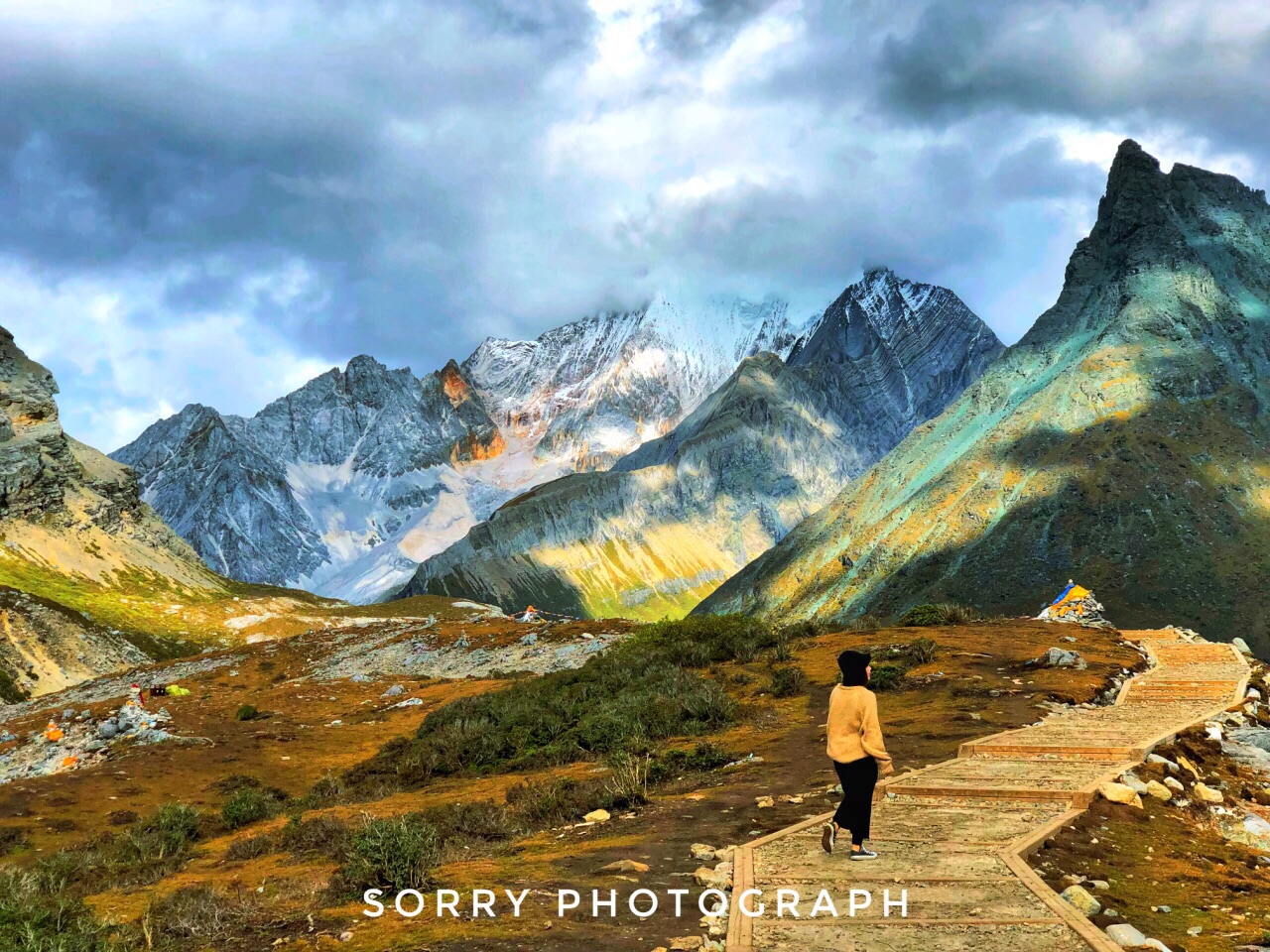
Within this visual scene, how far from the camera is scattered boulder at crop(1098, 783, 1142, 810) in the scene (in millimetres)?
10969

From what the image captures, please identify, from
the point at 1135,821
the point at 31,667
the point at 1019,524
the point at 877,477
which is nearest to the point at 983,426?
the point at 877,477

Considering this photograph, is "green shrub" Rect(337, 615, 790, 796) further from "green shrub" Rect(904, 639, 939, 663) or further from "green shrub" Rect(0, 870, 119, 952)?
"green shrub" Rect(0, 870, 119, 952)

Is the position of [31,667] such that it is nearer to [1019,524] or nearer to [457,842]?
[457,842]

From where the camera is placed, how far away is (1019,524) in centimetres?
12025

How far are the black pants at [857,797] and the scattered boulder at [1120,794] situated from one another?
3.59 meters

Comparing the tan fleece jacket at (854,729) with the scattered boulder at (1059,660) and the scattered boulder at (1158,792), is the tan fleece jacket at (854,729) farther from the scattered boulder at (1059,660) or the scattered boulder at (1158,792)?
the scattered boulder at (1059,660)

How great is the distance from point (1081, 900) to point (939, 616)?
36.2 meters

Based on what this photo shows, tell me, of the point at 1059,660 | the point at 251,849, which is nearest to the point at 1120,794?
the point at 251,849

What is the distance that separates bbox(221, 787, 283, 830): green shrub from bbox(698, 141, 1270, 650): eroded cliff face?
102 m

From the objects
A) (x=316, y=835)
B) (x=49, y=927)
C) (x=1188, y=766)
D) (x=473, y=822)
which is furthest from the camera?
(x=316, y=835)

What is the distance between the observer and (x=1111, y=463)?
121625 mm

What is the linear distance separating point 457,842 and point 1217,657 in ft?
98.6

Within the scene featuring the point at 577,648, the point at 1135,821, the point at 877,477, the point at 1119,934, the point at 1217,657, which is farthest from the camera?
the point at 877,477

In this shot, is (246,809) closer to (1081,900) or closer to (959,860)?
(959,860)
